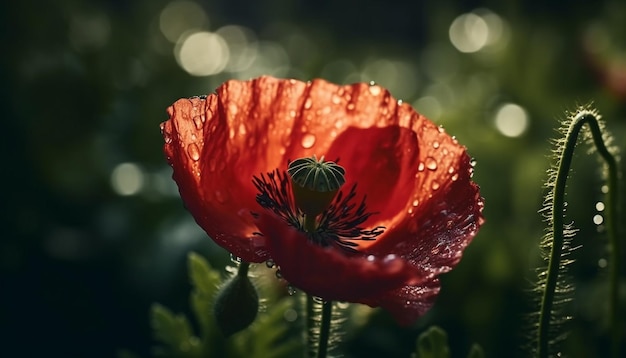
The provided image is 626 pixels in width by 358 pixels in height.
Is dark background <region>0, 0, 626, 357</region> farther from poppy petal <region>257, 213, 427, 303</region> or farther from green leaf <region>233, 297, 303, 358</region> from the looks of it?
poppy petal <region>257, 213, 427, 303</region>

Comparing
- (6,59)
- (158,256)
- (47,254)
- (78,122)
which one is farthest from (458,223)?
(6,59)

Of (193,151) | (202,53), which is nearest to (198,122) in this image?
(193,151)

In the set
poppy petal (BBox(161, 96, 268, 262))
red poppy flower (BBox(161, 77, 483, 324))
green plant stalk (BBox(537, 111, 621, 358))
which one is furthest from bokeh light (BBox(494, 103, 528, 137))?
poppy petal (BBox(161, 96, 268, 262))

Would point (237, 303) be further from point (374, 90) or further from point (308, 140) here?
point (374, 90)

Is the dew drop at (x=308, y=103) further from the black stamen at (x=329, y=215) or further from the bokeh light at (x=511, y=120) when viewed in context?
the bokeh light at (x=511, y=120)

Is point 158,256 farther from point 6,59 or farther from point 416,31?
point 416,31
